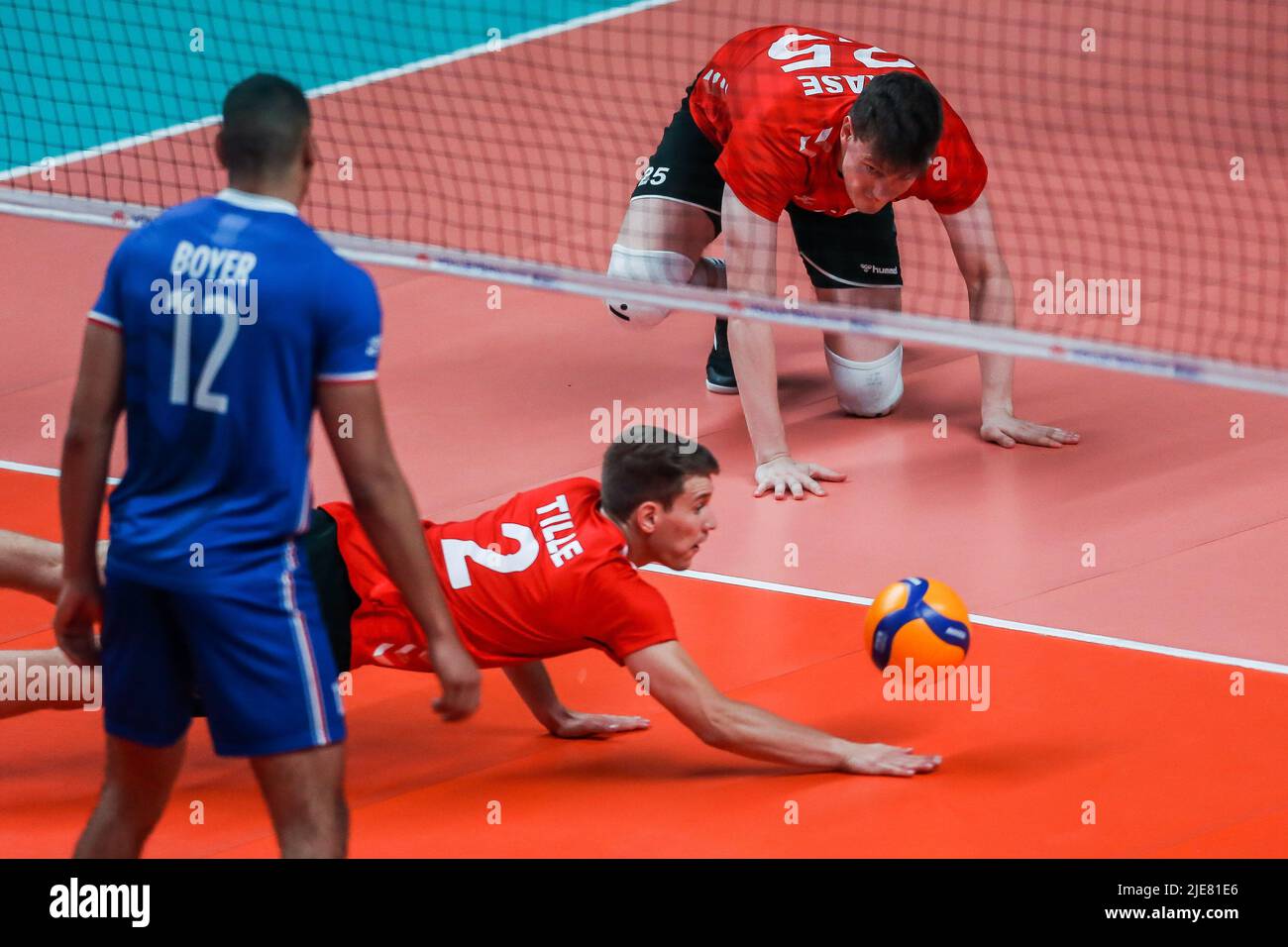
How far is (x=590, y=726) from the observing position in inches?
243

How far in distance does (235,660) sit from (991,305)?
452 cm

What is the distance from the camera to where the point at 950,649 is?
6008 millimetres

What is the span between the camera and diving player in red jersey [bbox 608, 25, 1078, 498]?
728 cm

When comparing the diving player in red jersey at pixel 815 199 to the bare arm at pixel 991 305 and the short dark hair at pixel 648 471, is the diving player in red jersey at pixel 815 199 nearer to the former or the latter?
the bare arm at pixel 991 305

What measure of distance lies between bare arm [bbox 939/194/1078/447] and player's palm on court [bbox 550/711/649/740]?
2.72 meters

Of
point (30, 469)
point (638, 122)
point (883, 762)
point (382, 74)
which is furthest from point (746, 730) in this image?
point (382, 74)

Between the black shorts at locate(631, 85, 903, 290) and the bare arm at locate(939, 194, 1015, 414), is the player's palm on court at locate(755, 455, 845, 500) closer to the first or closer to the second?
the bare arm at locate(939, 194, 1015, 414)

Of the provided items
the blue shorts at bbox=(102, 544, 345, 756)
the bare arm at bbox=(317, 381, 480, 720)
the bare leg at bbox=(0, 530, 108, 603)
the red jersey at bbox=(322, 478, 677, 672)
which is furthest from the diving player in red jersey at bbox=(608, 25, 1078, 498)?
the blue shorts at bbox=(102, 544, 345, 756)

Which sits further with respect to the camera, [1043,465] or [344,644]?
[1043,465]

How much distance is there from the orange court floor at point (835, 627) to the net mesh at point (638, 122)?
713mm

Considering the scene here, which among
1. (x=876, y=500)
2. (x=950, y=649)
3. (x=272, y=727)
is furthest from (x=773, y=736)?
(x=876, y=500)

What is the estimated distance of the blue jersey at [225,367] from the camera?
420 centimetres

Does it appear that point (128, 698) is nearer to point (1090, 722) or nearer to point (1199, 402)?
point (1090, 722)

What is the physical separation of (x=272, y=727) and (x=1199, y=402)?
5.48m
